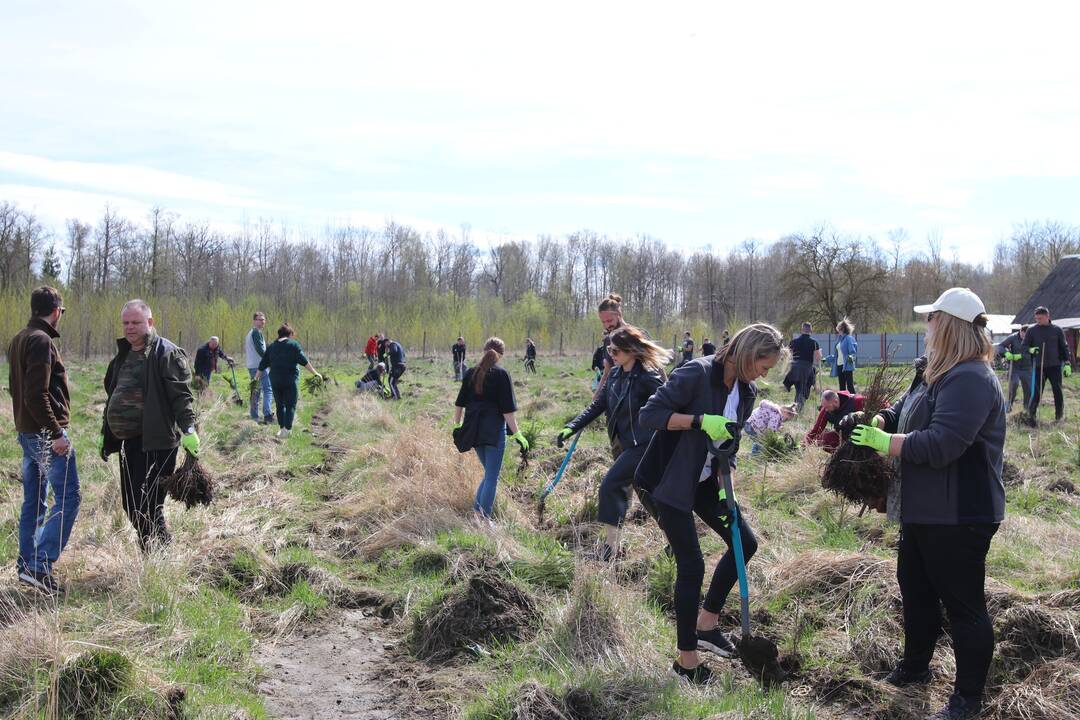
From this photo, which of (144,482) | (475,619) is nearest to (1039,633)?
(475,619)

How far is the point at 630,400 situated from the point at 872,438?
2.19 metres

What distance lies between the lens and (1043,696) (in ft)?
12.5

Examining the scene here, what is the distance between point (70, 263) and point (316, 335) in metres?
21.0

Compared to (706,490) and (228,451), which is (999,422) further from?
(228,451)

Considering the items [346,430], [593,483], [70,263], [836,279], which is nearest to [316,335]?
[70,263]

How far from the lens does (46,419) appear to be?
218 inches

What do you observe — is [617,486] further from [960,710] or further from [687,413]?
[960,710]

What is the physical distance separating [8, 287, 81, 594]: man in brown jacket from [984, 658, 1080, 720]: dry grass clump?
5398mm

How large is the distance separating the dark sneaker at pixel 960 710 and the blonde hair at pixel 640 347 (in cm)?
265

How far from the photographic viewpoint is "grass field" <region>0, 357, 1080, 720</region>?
3916 mm

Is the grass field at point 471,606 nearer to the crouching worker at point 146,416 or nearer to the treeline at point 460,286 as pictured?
the crouching worker at point 146,416

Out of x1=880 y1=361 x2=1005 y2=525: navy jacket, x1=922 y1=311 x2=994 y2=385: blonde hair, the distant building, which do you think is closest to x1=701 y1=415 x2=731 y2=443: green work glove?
x1=880 y1=361 x2=1005 y2=525: navy jacket

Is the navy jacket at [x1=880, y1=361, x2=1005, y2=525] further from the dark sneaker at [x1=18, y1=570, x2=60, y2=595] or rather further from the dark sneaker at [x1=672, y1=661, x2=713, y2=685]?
the dark sneaker at [x1=18, y1=570, x2=60, y2=595]

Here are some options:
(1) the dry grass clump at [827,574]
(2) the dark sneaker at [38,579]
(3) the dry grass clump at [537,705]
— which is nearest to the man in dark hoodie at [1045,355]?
(1) the dry grass clump at [827,574]
